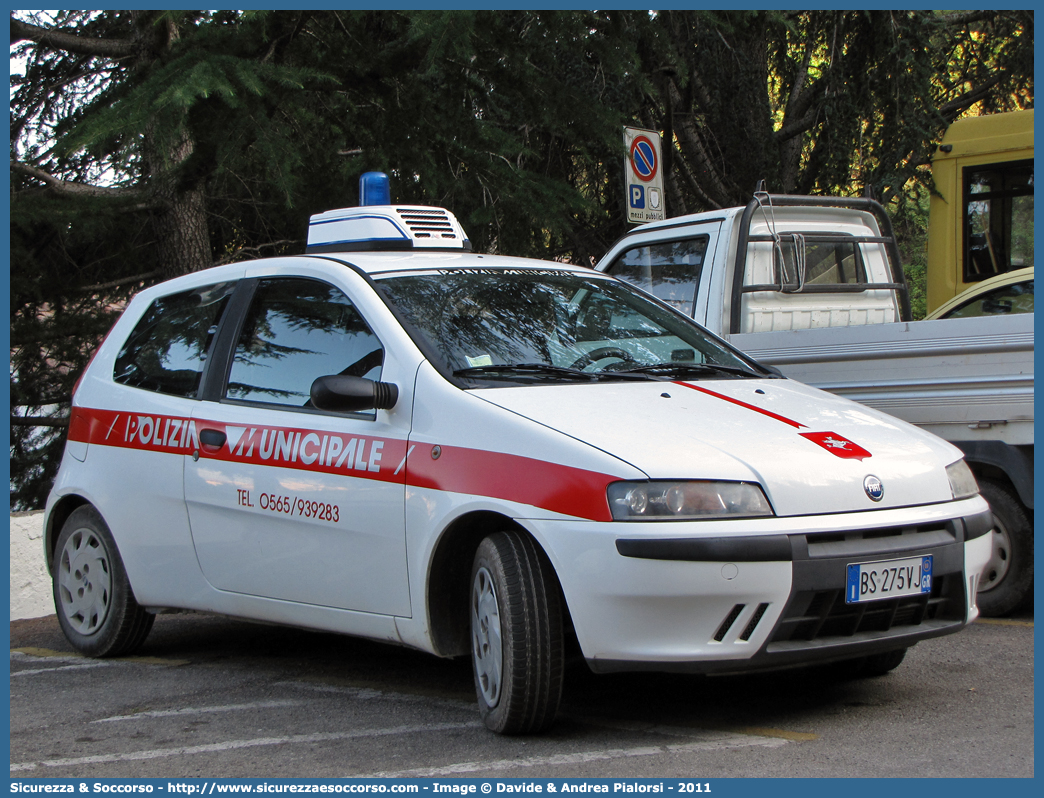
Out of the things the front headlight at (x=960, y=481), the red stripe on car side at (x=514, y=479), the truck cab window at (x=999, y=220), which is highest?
the truck cab window at (x=999, y=220)

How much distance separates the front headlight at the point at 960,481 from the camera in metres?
4.33

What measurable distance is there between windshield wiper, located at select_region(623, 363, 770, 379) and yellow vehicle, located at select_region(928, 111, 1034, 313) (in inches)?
261

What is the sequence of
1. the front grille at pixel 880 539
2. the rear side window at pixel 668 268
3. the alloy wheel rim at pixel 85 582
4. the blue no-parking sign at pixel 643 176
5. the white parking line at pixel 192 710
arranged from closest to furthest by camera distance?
the front grille at pixel 880 539
the white parking line at pixel 192 710
the alloy wheel rim at pixel 85 582
the rear side window at pixel 668 268
the blue no-parking sign at pixel 643 176

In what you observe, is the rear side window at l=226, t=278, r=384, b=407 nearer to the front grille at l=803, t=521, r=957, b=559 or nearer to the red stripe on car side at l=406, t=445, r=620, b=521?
the red stripe on car side at l=406, t=445, r=620, b=521

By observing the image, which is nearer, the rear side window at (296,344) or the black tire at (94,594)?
the rear side window at (296,344)

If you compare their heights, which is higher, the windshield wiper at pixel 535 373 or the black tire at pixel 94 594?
the windshield wiper at pixel 535 373

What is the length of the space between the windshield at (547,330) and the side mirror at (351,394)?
23 cm

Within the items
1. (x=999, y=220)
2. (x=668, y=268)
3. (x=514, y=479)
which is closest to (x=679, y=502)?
(x=514, y=479)

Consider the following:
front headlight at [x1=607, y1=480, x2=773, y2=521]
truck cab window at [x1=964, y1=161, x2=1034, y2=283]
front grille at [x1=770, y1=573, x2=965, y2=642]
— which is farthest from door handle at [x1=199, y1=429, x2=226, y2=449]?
truck cab window at [x1=964, y1=161, x2=1034, y2=283]

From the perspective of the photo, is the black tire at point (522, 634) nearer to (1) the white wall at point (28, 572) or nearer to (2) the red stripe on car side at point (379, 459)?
(2) the red stripe on car side at point (379, 459)

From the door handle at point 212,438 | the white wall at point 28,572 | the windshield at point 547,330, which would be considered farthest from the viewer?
the white wall at point 28,572

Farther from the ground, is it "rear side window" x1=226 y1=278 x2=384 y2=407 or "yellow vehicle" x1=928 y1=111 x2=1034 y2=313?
"yellow vehicle" x1=928 y1=111 x2=1034 y2=313

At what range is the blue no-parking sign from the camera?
33.2 ft

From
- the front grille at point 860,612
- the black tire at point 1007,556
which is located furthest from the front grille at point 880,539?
the black tire at point 1007,556
